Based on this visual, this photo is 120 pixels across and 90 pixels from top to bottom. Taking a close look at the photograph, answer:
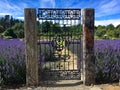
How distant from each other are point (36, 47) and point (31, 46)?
0.14m

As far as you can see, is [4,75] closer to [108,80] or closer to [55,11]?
[55,11]

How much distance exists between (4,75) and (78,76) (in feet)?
7.16

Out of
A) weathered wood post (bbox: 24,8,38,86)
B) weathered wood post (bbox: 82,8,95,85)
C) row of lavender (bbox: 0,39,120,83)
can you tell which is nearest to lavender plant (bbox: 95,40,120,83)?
row of lavender (bbox: 0,39,120,83)

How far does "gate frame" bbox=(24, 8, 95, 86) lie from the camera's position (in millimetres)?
7180

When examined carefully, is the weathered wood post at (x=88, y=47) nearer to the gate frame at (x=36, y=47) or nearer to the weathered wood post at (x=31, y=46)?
the gate frame at (x=36, y=47)

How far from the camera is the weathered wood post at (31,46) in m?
7.16

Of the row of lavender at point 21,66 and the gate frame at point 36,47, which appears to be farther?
the row of lavender at point 21,66

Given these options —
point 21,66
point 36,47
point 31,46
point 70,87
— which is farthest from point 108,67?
point 21,66

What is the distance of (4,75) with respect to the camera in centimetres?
731

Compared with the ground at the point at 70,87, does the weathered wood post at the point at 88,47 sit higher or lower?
higher

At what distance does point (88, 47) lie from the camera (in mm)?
7395

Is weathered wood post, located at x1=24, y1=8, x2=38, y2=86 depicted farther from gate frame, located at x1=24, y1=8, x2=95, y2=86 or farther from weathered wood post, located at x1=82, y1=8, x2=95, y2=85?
weathered wood post, located at x1=82, y1=8, x2=95, y2=85

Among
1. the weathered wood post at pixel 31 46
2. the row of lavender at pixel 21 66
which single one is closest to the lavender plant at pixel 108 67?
the row of lavender at pixel 21 66

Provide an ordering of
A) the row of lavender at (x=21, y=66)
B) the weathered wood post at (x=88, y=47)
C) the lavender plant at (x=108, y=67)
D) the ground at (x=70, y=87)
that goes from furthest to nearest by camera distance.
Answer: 1. the lavender plant at (x=108, y=67)
2. the row of lavender at (x=21, y=66)
3. the weathered wood post at (x=88, y=47)
4. the ground at (x=70, y=87)
